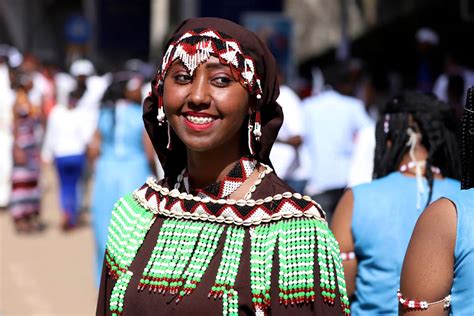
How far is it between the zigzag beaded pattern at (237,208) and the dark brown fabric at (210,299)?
53 millimetres

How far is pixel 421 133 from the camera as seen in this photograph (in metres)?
4.33

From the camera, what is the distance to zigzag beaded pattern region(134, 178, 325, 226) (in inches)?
115

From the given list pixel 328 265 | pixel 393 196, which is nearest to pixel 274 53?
pixel 393 196

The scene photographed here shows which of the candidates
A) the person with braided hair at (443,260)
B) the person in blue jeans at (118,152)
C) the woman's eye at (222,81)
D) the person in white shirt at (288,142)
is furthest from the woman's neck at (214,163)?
the person in blue jeans at (118,152)

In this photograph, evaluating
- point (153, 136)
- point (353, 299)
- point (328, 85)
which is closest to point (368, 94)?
point (328, 85)

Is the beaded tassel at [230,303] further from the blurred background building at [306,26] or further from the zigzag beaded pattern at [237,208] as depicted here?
the blurred background building at [306,26]

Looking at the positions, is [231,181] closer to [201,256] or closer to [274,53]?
[201,256]

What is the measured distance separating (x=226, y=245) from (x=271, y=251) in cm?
15

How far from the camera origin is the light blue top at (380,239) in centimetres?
401

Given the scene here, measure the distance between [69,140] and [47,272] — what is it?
2177 millimetres

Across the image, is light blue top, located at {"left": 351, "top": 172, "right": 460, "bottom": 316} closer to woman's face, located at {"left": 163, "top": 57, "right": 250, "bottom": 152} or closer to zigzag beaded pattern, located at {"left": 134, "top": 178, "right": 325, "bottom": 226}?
zigzag beaded pattern, located at {"left": 134, "top": 178, "right": 325, "bottom": 226}

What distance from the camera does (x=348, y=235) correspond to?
13.4 ft

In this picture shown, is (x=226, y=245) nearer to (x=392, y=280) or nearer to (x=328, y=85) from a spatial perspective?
(x=392, y=280)

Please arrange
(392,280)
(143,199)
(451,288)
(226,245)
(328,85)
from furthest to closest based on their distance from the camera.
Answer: (328,85), (392,280), (143,199), (226,245), (451,288)
